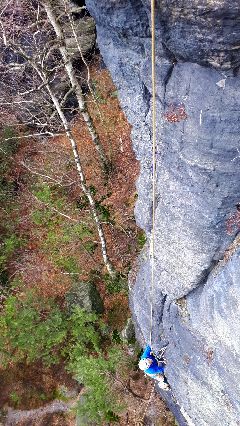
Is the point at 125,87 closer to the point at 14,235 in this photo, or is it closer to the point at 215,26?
the point at 215,26

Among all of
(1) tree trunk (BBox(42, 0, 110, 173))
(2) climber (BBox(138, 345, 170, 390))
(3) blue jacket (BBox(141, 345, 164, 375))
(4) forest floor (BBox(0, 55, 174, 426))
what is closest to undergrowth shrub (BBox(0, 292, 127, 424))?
(4) forest floor (BBox(0, 55, 174, 426))

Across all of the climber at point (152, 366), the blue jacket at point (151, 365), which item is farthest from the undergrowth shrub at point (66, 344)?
the blue jacket at point (151, 365)

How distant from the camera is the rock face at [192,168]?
17.9ft

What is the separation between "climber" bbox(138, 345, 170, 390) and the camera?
8.67 metres

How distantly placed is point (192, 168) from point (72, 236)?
7.72m

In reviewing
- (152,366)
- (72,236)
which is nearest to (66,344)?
(72,236)

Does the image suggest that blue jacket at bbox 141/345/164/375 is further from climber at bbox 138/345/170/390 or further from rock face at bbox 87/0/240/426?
rock face at bbox 87/0/240/426

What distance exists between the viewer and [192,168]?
6.78 m

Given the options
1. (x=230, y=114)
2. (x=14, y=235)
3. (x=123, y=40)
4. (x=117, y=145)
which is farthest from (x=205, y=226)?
(x=14, y=235)

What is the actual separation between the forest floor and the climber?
2117 millimetres

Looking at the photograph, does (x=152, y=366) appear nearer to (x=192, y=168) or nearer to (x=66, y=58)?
(x=192, y=168)

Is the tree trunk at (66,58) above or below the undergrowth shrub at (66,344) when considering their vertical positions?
above

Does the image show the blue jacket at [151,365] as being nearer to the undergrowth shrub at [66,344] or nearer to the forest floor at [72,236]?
the undergrowth shrub at [66,344]

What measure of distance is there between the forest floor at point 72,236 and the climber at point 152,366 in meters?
2.12
